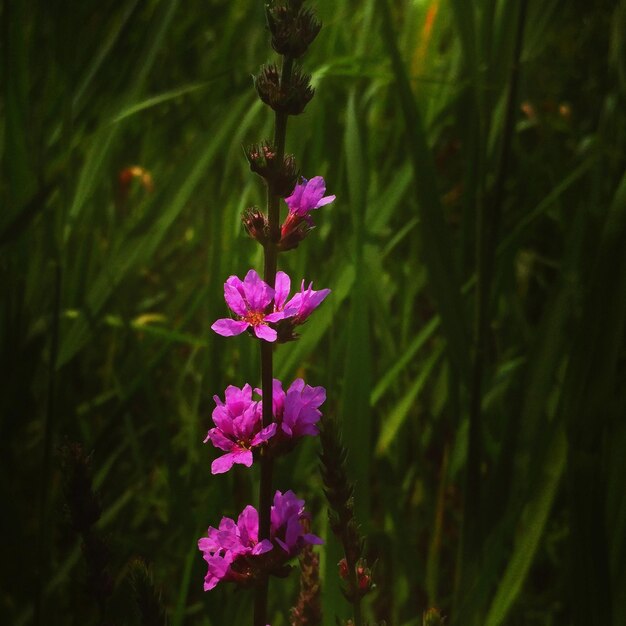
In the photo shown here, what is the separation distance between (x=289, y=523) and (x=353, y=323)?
0.39 m

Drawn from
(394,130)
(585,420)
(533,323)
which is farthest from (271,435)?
(533,323)

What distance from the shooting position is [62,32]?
1000 mm

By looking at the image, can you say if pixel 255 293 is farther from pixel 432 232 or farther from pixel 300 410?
pixel 432 232

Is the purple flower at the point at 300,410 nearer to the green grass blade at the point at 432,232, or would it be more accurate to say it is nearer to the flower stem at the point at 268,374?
the flower stem at the point at 268,374

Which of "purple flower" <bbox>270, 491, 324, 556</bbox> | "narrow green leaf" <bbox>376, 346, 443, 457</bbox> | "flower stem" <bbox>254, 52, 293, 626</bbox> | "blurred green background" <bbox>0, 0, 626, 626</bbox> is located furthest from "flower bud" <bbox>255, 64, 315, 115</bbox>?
"narrow green leaf" <bbox>376, 346, 443, 457</bbox>

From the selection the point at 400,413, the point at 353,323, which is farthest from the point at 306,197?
the point at 400,413

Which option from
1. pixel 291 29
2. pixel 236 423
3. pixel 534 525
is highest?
pixel 291 29

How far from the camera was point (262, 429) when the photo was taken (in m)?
0.57

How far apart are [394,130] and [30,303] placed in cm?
64

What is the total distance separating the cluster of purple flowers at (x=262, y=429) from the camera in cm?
56

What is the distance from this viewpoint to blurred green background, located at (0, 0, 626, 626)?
0.86 meters

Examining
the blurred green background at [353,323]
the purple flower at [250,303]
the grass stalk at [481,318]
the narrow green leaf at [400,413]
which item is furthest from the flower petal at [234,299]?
the narrow green leaf at [400,413]

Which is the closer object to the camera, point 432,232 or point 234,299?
point 234,299

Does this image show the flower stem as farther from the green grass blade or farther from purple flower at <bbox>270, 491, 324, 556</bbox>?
the green grass blade
